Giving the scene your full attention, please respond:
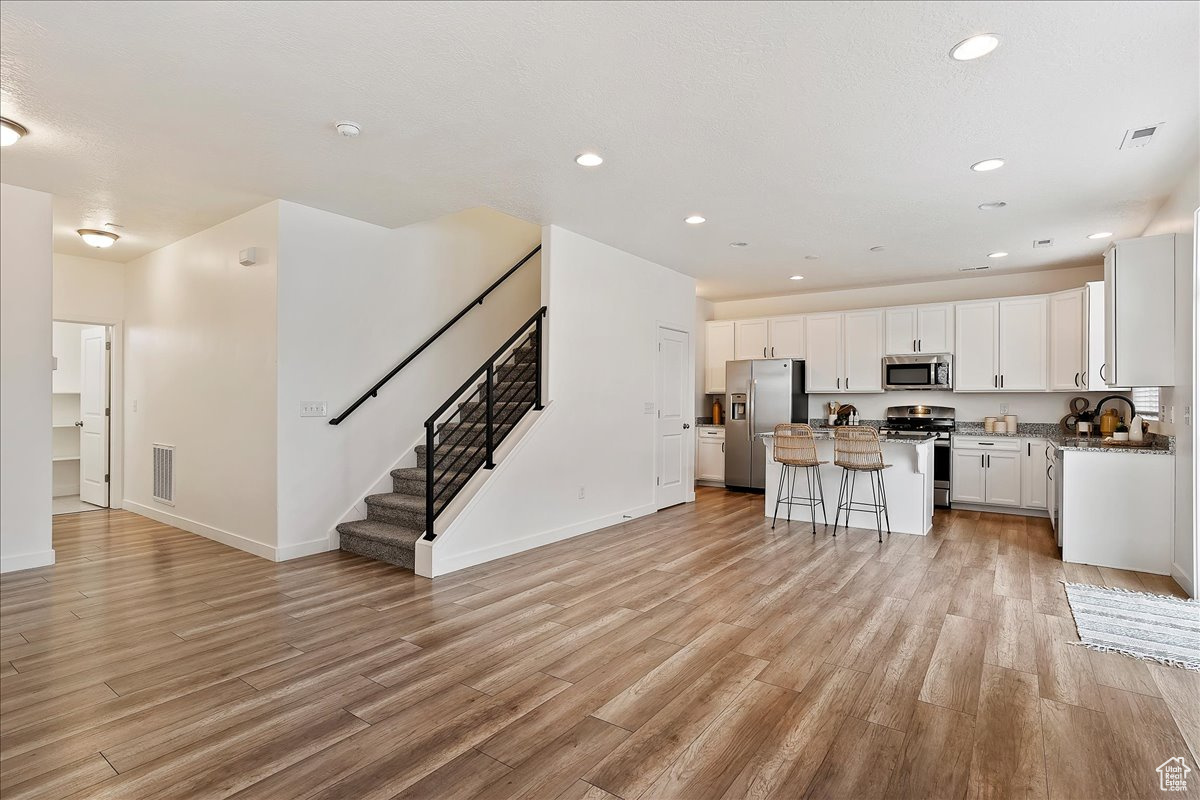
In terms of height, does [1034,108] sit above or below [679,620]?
above

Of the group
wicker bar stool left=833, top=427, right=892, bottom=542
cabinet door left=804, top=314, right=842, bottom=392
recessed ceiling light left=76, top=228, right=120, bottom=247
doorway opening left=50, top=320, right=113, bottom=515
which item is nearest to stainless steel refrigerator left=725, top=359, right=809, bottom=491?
cabinet door left=804, top=314, right=842, bottom=392

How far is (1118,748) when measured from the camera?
2.16 m

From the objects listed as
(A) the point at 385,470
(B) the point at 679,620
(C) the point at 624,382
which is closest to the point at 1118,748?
(B) the point at 679,620

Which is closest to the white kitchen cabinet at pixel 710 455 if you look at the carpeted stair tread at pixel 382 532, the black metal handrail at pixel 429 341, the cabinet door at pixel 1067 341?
the black metal handrail at pixel 429 341

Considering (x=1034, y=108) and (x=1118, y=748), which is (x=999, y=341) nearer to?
(x=1034, y=108)

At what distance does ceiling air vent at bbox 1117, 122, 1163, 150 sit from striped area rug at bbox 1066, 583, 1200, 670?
2.81 m

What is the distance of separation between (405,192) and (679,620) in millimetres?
3550

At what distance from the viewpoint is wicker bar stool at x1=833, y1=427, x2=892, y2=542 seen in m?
5.57

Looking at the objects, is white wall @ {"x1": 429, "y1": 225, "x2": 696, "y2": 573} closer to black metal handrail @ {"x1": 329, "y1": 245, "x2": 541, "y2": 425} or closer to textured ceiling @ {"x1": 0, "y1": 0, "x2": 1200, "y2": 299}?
textured ceiling @ {"x1": 0, "y1": 0, "x2": 1200, "y2": 299}

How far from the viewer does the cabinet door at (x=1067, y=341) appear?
643cm

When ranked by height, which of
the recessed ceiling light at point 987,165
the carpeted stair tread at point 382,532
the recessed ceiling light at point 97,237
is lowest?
the carpeted stair tread at point 382,532

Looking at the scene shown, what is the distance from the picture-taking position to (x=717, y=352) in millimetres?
8891

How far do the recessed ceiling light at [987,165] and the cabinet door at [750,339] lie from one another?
465 centimetres

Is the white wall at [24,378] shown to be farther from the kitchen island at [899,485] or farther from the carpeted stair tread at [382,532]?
the kitchen island at [899,485]
